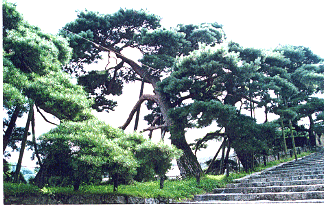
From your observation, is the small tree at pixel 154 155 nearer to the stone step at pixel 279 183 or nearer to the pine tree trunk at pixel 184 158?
the stone step at pixel 279 183

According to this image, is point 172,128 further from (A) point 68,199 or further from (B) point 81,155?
(B) point 81,155

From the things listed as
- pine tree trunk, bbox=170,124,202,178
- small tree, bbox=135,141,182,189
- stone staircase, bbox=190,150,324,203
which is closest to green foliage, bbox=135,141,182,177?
small tree, bbox=135,141,182,189

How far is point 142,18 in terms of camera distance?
10156 mm

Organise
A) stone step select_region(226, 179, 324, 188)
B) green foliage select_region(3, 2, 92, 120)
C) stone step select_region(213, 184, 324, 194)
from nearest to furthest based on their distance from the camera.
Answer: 1. stone step select_region(213, 184, 324, 194)
2. green foliage select_region(3, 2, 92, 120)
3. stone step select_region(226, 179, 324, 188)

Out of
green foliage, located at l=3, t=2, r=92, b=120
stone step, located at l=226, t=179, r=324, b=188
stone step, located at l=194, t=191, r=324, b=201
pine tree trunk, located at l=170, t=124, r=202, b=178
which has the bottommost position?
stone step, located at l=194, t=191, r=324, b=201

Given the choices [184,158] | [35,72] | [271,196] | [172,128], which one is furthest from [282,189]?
[35,72]

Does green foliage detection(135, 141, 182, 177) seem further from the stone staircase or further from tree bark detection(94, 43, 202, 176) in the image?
tree bark detection(94, 43, 202, 176)

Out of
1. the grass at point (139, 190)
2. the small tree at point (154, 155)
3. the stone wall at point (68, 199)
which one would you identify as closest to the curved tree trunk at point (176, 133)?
the grass at point (139, 190)

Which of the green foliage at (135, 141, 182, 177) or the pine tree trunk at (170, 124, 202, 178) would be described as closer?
the green foliage at (135, 141, 182, 177)

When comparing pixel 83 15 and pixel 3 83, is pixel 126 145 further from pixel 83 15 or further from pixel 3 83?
pixel 83 15

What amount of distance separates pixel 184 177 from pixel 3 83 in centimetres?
603

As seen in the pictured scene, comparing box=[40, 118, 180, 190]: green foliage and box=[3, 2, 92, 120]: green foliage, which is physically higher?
box=[3, 2, 92, 120]: green foliage

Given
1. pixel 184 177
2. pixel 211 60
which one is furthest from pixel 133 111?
pixel 211 60
